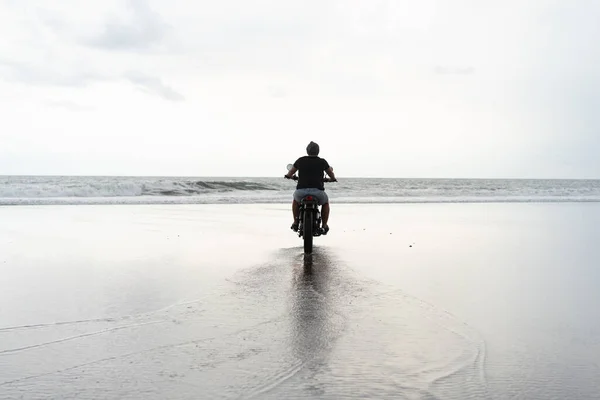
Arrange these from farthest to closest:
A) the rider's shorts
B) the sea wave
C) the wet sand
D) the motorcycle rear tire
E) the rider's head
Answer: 1. the sea wave
2. the rider's head
3. the rider's shorts
4. the motorcycle rear tire
5. the wet sand

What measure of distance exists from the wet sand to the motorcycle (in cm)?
38

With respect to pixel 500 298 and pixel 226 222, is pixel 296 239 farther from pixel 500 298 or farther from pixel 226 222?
pixel 500 298

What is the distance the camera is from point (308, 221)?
30.4 ft

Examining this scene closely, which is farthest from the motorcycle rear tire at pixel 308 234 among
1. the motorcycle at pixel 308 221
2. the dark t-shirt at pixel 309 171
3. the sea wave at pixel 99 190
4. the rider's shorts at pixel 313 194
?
the sea wave at pixel 99 190

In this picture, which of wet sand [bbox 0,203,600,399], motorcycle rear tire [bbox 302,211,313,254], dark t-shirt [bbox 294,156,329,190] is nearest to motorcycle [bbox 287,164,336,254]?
motorcycle rear tire [bbox 302,211,313,254]

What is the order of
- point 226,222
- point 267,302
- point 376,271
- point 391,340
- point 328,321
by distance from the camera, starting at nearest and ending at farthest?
1. point 391,340
2. point 328,321
3. point 267,302
4. point 376,271
5. point 226,222

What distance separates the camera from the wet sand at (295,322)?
10.1 feet

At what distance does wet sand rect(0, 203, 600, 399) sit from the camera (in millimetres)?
3082

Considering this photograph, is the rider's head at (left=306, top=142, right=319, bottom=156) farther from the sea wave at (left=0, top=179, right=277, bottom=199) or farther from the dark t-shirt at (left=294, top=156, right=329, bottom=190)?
the sea wave at (left=0, top=179, right=277, bottom=199)

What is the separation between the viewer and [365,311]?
4922 mm

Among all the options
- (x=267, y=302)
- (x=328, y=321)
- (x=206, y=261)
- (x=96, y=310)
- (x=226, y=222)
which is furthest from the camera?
(x=226, y=222)

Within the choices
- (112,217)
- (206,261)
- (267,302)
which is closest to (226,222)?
(112,217)

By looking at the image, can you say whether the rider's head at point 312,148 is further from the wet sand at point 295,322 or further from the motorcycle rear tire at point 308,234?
the wet sand at point 295,322

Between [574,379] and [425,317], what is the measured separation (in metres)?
1.59
